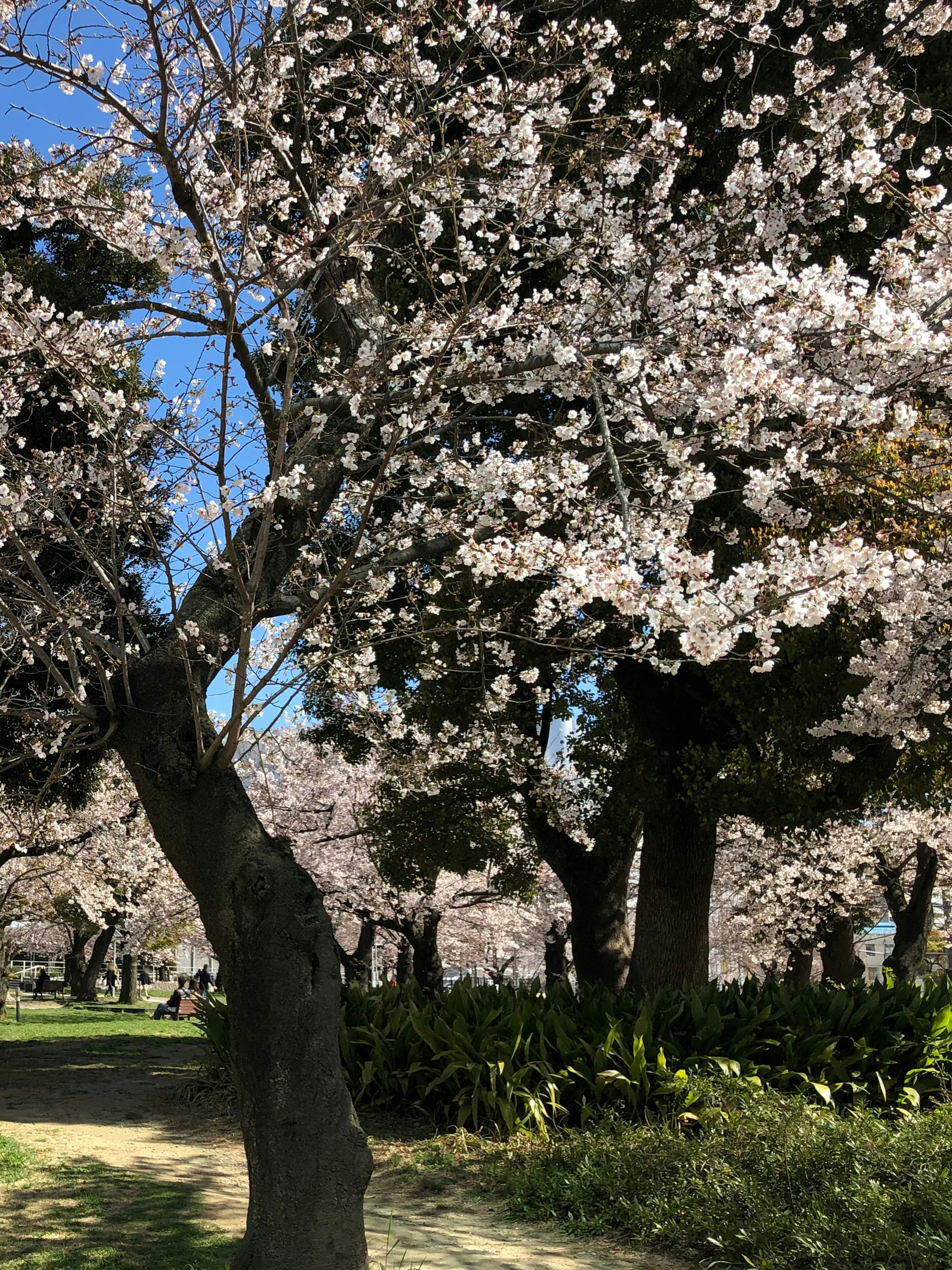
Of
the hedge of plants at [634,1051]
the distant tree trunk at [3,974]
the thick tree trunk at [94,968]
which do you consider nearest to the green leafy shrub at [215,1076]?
the hedge of plants at [634,1051]

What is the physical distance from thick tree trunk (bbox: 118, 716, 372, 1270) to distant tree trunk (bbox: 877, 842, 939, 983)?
50.9 ft

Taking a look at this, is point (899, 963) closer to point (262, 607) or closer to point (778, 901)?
point (778, 901)

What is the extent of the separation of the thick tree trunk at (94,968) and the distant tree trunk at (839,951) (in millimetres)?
23269

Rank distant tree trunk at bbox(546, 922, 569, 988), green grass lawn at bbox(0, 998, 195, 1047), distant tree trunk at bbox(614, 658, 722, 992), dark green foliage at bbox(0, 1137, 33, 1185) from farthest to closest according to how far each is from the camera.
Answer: distant tree trunk at bbox(546, 922, 569, 988) → green grass lawn at bbox(0, 998, 195, 1047) → distant tree trunk at bbox(614, 658, 722, 992) → dark green foliage at bbox(0, 1137, 33, 1185)

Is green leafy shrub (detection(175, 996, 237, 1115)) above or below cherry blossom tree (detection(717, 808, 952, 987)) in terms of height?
below

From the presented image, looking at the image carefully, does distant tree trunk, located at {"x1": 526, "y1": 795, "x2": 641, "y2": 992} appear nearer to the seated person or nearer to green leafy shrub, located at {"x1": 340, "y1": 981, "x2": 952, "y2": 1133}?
green leafy shrub, located at {"x1": 340, "y1": 981, "x2": 952, "y2": 1133}

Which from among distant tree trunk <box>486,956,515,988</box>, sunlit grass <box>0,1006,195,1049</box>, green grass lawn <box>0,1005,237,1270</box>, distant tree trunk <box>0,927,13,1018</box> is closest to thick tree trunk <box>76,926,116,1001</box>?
sunlit grass <box>0,1006,195,1049</box>

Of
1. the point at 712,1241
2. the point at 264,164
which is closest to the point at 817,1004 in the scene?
the point at 712,1241

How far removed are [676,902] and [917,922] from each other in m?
9.97

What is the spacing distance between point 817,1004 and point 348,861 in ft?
47.2

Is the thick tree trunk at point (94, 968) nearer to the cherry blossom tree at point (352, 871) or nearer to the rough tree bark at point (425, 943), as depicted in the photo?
the cherry blossom tree at point (352, 871)

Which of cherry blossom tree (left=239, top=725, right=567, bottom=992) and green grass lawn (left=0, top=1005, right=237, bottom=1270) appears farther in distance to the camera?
cherry blossom tree (left=239, top=725, right=567, bottom=992)

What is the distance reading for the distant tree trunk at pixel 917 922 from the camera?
17.9 meters

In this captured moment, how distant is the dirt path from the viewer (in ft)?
16.8
